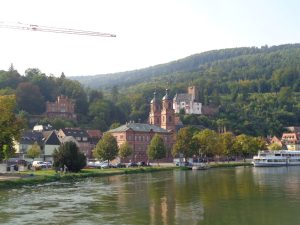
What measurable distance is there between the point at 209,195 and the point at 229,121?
506ft

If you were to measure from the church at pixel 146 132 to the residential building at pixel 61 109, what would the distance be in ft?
132

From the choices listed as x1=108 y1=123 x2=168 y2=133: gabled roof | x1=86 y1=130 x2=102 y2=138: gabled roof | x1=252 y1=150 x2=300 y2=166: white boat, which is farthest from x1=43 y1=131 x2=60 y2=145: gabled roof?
x1=252 y1=150 x2=300 y2=166: white boat

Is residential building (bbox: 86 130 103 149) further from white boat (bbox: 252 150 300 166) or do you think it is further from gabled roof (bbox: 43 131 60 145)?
white boat (bbox: 252 150 300 166)

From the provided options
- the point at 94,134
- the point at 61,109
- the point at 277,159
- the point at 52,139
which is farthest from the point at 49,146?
the point at 277,159

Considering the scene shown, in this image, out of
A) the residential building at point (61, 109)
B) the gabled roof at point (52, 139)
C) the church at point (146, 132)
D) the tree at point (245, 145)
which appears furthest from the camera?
the residential building at point (61, 109)

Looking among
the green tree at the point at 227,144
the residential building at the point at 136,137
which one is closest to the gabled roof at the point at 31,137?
the residential building at the point at 136,137

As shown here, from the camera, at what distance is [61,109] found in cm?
17512

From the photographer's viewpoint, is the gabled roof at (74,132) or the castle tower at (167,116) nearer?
the gabled roof at (74,132)

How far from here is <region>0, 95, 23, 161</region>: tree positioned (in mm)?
63281

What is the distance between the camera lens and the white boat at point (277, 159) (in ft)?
419

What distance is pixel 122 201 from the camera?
4166cm

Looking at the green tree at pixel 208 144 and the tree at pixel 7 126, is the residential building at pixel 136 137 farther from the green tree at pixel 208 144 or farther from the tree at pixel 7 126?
the tree at pixel 7 126

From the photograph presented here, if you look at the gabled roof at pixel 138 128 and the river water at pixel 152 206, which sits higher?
the gabled roof at pixel 138 128

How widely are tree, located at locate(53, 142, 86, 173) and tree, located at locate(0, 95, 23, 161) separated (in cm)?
1361
